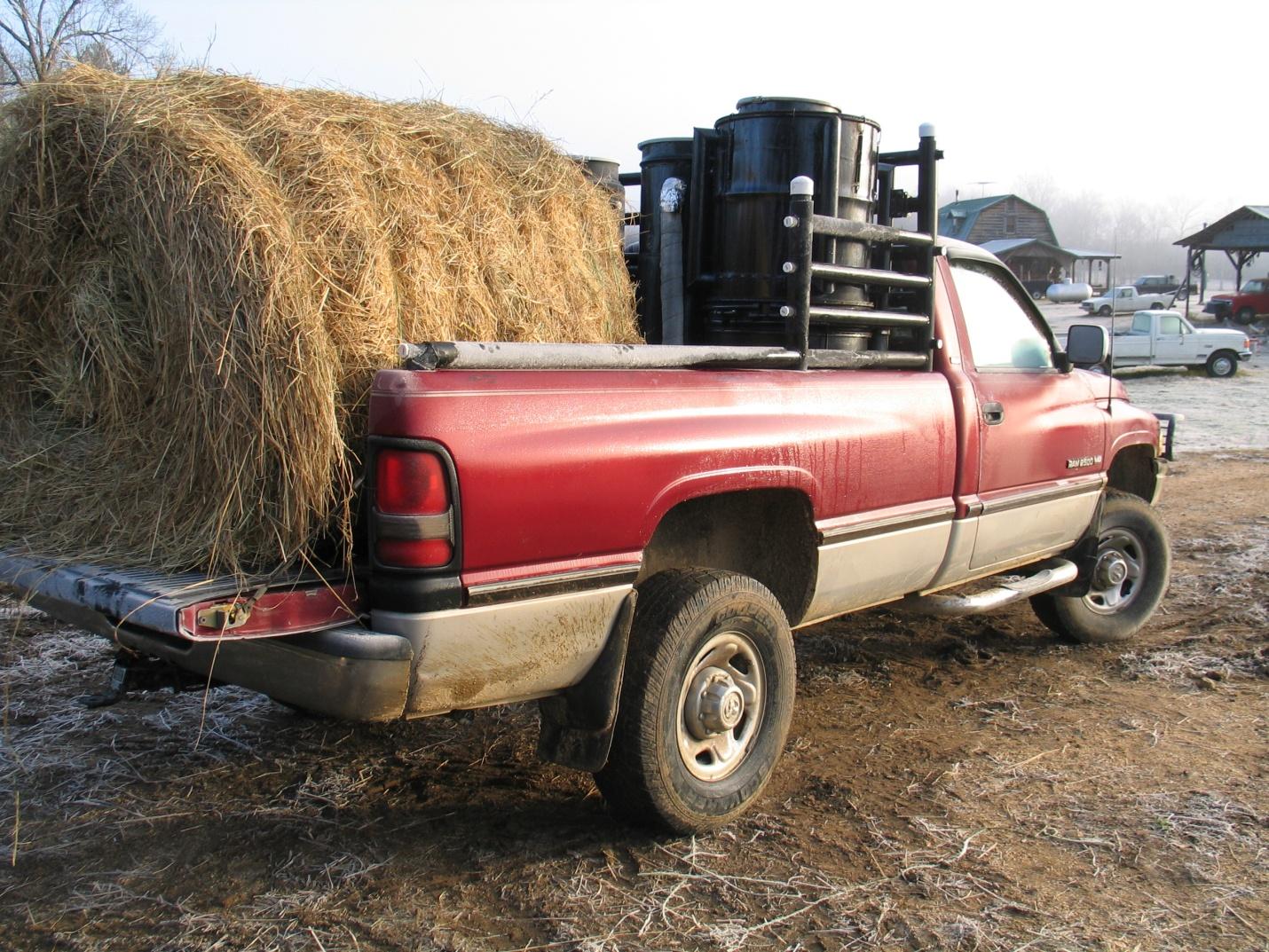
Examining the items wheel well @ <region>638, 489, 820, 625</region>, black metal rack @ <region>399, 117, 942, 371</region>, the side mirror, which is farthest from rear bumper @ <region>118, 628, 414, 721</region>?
the side mirror

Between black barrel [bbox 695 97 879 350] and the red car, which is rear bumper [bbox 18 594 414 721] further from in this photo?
the red car

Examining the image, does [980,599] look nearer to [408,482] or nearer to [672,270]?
[672,270]

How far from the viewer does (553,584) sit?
3020mm

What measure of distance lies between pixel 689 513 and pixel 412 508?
125 cm

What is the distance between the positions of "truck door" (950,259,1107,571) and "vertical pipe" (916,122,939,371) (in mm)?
304

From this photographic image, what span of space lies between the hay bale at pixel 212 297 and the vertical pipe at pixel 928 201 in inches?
74.1

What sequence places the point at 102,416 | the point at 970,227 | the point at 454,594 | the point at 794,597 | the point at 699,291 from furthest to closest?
the point at 970,227
the point at 699,291
the point at 794,597
the point at 102,416
the point at 454,594

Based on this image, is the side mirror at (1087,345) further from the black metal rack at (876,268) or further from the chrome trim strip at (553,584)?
the chrome trim strip at (553,584)

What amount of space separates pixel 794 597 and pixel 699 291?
1518mm

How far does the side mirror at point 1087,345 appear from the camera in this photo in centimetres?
523

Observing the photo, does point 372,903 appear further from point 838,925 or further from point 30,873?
point 838,925

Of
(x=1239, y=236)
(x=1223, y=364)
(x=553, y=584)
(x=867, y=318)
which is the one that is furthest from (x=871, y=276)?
(x=1239, y=236)

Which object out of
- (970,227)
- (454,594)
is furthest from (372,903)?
(970,227)

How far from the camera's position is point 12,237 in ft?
10.8
